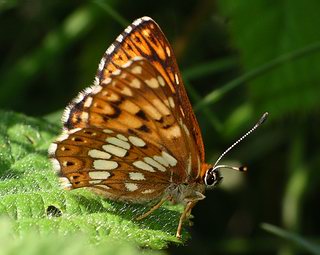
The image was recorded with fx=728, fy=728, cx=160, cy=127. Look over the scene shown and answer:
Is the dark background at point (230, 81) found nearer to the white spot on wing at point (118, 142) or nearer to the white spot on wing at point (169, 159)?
the white spot on wing at point (169, 159)

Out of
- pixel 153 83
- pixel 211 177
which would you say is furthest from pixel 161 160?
pixel 153 83

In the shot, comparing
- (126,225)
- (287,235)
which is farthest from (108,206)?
(287,235)

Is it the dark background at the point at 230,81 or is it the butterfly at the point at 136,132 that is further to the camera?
the dark background at the point at 230,81

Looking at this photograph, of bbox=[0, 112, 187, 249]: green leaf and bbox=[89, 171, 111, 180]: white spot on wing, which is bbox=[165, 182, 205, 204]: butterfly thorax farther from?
bbox=[89, 171, 111, 180]: white spot on wing

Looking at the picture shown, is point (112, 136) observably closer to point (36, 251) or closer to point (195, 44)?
point (36, 251)

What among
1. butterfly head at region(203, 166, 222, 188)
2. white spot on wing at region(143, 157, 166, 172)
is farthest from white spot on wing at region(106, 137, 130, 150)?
butterfly head at region(203, 166, 222, 188)

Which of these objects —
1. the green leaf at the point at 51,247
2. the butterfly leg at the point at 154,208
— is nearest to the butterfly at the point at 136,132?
the butterfly leg at the point at 154,208

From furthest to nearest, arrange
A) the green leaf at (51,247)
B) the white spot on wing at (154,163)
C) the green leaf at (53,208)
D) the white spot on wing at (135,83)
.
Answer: the white spot on wing at (154,163), the white spot on wing at (135,83), the green leaf at (53,208), the green leaf at (51,247)
